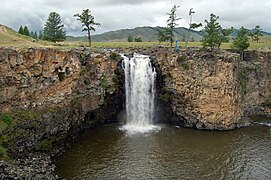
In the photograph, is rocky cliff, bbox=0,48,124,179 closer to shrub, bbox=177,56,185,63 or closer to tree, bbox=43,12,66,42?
shrub, bbox=177,56,185,63

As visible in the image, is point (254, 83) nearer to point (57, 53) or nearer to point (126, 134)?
point (126, 134)

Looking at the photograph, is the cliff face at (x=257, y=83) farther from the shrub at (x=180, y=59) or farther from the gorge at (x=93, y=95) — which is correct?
the shrub at (x=180, y=59)

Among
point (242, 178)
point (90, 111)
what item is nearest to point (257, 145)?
point (242, 178)

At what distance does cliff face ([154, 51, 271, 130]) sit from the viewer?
3525 centimetres

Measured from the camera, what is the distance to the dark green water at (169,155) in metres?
24.2

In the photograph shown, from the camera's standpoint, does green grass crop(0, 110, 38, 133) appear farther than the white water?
No

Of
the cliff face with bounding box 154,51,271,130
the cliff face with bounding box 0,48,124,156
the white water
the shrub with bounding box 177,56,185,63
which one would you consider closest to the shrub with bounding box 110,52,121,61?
the cliff face with bounding box 0,48,124,156

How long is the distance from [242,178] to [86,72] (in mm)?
21047

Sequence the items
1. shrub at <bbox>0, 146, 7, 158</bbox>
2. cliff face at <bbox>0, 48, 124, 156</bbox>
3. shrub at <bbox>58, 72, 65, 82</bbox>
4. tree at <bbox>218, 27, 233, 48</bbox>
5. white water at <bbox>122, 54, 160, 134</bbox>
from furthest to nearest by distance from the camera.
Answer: tree at <bbox>218, 27, 233, 48</bbox> < white water at <bbox>122, 54, 160, 134</bbox> < shrub at <bbox>58, 72, 65, 82</bbox> < cliff face at <bbox>0, 48, 124, 156</bbox> < shrub at <bbox>0, 146, 7, 158</bbox>

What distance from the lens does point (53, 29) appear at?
54.4 metres

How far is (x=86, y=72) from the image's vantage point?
1334 inches

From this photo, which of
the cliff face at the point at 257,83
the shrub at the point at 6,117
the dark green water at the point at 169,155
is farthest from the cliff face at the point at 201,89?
the shrub at the point at 6,117

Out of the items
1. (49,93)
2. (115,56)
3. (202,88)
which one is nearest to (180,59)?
(202,88)

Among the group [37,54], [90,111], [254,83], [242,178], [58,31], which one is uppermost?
A: [58,31]
